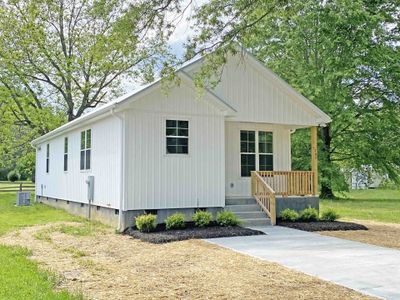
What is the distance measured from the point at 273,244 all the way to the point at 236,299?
4285 mm

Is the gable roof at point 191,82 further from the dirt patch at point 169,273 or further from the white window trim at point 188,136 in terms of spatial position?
the dirt patch at point 169,273

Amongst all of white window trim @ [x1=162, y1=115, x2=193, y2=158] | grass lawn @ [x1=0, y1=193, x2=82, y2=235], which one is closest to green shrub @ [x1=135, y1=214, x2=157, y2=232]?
white window trim @ [x1=162, y1=115, x2=193, y2=158]

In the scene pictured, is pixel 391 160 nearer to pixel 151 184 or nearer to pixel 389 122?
pixel 389 122

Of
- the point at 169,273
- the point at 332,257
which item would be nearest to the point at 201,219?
the point at 332,257

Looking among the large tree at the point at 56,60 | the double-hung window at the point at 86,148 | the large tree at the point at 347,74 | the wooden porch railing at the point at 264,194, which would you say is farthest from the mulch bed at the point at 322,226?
the large tree at the point at 56,60

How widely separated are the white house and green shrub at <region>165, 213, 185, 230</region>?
2.12ft

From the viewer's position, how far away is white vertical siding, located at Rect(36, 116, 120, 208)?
1234 cm

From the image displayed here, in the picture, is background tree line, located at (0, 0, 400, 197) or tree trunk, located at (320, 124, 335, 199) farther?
tree trunk, located at (320, 124, 335, 199)

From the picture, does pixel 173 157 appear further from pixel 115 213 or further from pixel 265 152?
pixel 265 152

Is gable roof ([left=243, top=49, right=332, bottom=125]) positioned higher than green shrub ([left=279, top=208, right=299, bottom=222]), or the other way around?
gable roof ([left=243, top=49, right=332, bottom=125])

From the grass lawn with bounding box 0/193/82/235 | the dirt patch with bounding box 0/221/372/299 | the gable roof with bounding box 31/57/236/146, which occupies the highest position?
the gable roof with bounding box 31/57/236/146

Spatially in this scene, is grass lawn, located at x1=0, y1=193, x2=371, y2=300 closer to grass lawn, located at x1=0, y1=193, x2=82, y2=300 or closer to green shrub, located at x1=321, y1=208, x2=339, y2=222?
grass lawn, located at x1=0, y1=193, x2=82, y2=300

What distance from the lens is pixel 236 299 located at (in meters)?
5.48

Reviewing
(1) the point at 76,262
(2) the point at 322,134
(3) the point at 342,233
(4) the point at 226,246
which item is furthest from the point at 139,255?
(2) the point at 322,134
